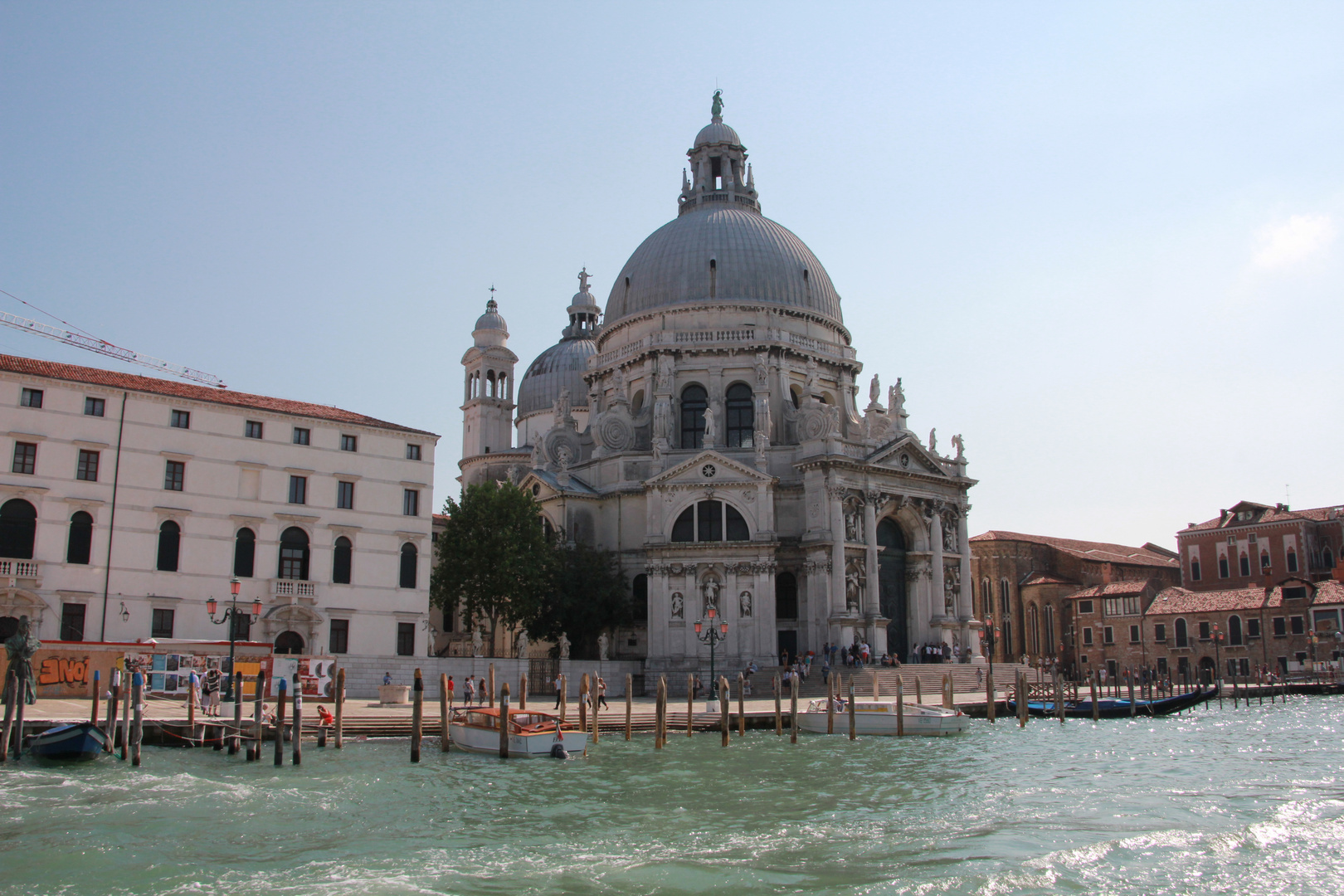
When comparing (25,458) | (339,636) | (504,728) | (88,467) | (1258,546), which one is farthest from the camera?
(1258,546)

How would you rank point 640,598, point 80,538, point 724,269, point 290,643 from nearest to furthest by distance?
1. point 80,538
2. point 290,643
3. point 640,598
4. point 724,269

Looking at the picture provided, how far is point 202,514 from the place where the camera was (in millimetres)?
30969

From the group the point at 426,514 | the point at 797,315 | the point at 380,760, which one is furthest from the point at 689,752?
the point at 797,315

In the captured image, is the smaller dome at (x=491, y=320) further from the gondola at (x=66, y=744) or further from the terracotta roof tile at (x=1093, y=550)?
the gondola at (x=66, y=744)

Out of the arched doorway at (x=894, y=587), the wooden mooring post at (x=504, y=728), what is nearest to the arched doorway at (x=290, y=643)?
the wooden mooring post at (x=504, y=728)

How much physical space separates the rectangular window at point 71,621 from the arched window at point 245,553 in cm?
381

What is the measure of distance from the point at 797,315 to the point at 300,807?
3371cm

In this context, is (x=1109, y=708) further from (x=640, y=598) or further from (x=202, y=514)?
(x=202, y=514)

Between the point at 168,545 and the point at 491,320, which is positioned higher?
the point at 491,320

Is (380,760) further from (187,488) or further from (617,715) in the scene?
(187,488)

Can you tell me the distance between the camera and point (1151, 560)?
229 feet

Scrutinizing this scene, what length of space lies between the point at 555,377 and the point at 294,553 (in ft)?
99.0

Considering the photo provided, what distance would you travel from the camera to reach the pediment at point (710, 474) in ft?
133

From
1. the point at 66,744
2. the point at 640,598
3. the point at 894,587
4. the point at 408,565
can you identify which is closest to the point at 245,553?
the point at 408,565
